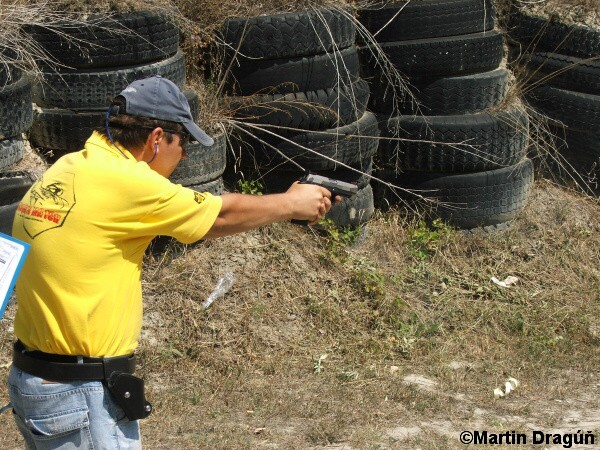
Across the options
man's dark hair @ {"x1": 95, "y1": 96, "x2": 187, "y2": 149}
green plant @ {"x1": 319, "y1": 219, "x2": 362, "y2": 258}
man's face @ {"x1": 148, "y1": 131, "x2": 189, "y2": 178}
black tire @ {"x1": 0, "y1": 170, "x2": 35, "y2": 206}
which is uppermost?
man's dark hair @ {"x1": 95, "y1": 96, "x2": 187, "y2": 149}

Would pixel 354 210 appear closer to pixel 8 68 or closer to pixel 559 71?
pixel 559 71

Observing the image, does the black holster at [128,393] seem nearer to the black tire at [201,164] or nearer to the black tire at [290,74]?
the black tire at [201,164]

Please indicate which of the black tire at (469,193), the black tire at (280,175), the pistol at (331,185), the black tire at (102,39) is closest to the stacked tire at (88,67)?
the black tire at (102,39)

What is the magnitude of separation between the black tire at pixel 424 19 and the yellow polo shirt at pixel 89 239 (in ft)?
14.6

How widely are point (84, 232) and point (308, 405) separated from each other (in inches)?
105

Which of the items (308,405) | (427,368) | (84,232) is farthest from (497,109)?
(84,232)

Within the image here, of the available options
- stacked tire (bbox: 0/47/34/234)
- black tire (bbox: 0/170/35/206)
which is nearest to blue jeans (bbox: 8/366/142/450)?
stacked tire (bbox: 0/47/34/234)

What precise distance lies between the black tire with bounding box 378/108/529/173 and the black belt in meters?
4.41

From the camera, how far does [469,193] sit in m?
7.55

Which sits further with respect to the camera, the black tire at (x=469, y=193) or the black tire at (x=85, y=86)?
the black tire at (x=469, y=193)

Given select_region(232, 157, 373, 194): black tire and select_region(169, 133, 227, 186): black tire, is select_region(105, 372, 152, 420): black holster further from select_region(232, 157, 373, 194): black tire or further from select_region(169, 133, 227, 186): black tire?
select_region(232, 157, 373, 194): black tire

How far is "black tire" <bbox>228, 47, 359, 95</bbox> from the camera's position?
22.2ft

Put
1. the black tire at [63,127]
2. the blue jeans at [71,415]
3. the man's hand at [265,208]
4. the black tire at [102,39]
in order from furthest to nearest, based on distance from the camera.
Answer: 1. the black tire at [63,127]
2. the black tire at [102,39]
3. the man's hand at [265,208]
4. the blue jeans at [71,415]

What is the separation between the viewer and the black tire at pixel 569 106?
795 centimetres
